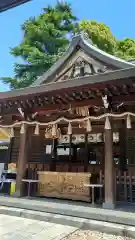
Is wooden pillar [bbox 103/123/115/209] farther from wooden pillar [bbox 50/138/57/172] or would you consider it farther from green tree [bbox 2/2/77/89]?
green tree [bbox 2/2/77/89]

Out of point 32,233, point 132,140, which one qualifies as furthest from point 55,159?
point 32,233

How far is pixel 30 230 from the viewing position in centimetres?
451

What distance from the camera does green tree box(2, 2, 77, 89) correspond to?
21844mm

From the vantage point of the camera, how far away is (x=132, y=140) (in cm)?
730

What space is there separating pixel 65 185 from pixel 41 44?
19.5 m

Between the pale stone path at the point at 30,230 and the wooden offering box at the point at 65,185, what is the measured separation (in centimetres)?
164

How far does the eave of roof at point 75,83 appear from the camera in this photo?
5.15 meters

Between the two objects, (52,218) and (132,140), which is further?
(132,140)

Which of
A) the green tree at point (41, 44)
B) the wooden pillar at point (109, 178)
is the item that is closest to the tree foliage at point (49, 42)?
the green tree at point (41, 44)

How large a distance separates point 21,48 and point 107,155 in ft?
65.5

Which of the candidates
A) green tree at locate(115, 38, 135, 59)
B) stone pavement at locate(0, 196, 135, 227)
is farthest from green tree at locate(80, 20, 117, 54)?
stone pavement at locate(0, 196, 135, 227)

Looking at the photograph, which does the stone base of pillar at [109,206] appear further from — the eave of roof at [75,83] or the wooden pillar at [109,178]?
the eave of roof at [75,83]

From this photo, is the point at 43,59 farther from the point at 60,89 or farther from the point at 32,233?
the point at 32,233

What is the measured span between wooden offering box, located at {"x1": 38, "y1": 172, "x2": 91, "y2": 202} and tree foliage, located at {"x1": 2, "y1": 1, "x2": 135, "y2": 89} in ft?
52.4
